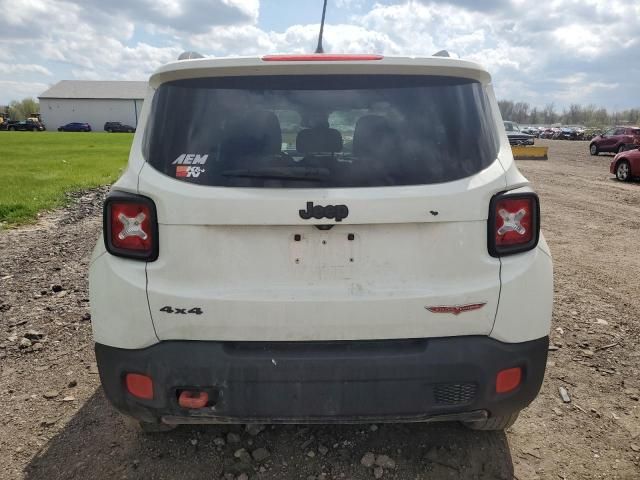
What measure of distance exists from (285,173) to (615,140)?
34.4m

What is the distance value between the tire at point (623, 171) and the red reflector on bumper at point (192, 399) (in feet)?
58.5

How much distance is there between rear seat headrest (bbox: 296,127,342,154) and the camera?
7.34 ft

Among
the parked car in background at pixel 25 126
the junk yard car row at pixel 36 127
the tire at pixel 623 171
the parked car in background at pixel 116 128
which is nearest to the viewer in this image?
the tire at pixel 623 171

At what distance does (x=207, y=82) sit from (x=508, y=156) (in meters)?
1.40

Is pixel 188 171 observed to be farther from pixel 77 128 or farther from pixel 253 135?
pixel 77 128

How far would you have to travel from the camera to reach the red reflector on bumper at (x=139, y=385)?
222 cm

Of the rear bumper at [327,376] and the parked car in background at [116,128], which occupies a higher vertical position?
the rear bumper at [327,376]

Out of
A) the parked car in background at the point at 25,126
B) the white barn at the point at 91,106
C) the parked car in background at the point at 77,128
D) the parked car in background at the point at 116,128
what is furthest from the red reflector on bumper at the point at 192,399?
the white barn at the point at 91,106

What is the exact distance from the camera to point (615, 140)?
30797mm

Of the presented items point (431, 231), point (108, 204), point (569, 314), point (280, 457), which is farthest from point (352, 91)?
point (569, 314)

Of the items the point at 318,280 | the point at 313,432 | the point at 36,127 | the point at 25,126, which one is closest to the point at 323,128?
the point at 318,280

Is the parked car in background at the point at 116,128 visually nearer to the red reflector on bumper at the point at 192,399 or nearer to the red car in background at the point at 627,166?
the red car in background at the point at 627,166

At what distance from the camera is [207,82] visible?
223 cm

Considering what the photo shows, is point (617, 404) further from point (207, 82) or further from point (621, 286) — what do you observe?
point (207, 82)
